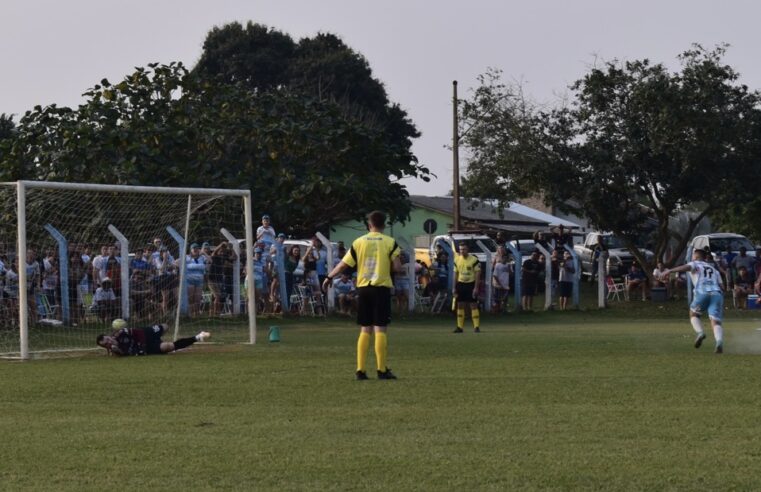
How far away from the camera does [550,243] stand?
137 ft

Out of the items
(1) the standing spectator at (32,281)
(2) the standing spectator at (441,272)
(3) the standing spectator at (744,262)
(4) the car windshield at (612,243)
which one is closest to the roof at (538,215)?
(4) the car windshield at (612,243)

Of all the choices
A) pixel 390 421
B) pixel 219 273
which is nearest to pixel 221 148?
pixel 219 273

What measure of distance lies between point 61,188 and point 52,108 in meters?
14.8

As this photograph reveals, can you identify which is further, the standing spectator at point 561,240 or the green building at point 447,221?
the green building at point 447,221

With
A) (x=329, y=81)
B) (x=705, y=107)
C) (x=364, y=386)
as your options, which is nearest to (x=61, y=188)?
(x=364, y=386)

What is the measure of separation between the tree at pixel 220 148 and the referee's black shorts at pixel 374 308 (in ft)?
57.3

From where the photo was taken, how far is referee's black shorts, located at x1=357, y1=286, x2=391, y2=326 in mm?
15242

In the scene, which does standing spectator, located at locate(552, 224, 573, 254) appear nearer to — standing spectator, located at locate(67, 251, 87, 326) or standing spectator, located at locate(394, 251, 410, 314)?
standing spectator, located at locate(394, 251, 410, 314)

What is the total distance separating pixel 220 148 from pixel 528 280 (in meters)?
8.74

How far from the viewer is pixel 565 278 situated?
121ft

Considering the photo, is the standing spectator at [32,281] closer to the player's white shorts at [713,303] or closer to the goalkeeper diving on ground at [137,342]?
the goalkeeper diving on ground at [137,342]

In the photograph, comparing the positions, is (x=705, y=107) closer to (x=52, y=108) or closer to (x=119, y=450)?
(x=52, y=108)

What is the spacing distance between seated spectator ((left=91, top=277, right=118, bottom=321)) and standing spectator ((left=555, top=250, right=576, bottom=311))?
15.1 m

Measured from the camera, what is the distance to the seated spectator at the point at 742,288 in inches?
1490
